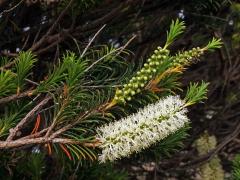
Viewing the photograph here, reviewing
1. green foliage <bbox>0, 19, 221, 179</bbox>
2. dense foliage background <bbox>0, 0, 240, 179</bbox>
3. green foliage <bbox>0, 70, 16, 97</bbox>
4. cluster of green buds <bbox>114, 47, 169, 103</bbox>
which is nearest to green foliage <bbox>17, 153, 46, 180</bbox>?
dense foliage background <bbox>0, 0, 240, 179</bbox>

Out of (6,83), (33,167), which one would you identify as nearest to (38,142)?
(6,83)

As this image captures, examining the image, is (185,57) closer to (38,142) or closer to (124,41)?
(38,142)

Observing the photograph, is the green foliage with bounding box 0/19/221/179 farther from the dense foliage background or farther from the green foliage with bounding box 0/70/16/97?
the dense foliage background

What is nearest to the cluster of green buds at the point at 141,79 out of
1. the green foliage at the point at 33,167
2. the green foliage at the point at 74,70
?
the green foliage at the point at 74,70

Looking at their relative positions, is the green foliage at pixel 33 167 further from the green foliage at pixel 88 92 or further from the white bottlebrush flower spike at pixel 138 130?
the white bottlebrush flower spike at pixel 138 130

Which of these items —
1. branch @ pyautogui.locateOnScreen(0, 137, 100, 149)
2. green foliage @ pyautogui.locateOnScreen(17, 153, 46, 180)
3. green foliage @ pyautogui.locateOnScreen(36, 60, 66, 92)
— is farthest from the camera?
green foliage @ pyautogui.locateOnScreen(17, 153, 46, 180)
